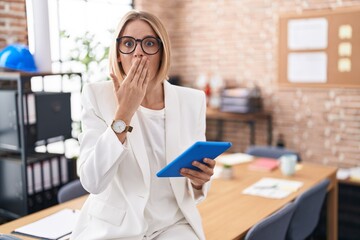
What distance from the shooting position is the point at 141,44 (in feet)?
5.59

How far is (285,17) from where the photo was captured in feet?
16.0

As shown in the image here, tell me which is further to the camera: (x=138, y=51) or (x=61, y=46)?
(x=61, y=46)

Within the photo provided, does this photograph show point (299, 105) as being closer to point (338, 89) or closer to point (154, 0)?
point (338, 89)

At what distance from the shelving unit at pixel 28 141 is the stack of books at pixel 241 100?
2188mm

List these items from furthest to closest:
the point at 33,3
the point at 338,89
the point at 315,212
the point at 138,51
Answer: the point at 338,89
the point at 33,3
the point at 315,212
the point at 138,51

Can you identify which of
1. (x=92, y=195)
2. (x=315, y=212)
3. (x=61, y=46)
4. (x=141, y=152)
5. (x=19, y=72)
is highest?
(x=61, y=46)

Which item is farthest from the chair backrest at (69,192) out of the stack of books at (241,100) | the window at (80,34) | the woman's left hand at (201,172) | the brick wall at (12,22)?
the stack of books at (241,100)

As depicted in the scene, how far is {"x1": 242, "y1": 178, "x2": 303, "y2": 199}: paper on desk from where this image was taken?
2578 millimetres

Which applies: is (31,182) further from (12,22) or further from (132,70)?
(132,70)

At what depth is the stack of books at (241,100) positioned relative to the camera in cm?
489

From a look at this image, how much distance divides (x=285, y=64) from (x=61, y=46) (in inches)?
95.9

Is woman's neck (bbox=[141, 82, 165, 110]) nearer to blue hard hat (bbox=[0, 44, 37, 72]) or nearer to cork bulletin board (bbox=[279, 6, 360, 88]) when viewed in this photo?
blue hard hat (bbox=[0, 44, 37, 72])

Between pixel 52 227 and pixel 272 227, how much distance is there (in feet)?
3.32

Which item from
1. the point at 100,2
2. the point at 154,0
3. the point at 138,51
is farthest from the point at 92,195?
the point at 154,0
